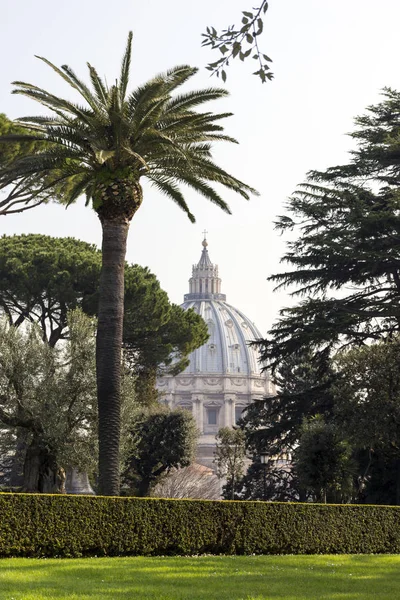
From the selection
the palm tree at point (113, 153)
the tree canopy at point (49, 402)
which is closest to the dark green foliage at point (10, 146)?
the tree canopy at point (49, 402)

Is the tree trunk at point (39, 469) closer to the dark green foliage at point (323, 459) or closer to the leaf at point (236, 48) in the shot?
the dark green foliage at point (323, 459)

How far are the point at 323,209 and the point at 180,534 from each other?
1616 centimetres

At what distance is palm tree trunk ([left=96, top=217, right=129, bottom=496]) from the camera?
19125mm

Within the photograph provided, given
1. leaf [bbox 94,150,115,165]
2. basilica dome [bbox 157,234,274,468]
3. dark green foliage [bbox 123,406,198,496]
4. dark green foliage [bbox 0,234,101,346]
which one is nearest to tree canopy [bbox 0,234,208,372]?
dark green foliage [bbox 0,234,101,346]

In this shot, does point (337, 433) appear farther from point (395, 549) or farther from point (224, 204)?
point (224, 204)

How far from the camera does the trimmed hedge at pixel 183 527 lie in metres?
15.6

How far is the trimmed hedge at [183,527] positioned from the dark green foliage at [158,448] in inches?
1061

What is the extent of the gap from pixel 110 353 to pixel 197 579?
748cm

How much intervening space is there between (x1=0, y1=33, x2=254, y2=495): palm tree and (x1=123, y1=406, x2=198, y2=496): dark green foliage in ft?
89.6

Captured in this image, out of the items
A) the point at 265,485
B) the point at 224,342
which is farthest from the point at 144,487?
the point at 224,342

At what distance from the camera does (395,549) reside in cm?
2138

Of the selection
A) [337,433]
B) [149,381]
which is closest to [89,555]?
[337,433]

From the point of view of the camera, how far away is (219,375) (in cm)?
17775

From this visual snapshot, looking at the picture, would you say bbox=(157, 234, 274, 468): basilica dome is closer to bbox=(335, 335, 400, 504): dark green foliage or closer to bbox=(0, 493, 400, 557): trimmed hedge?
bbox=(335, 335, 400, 504): dark green foliage
